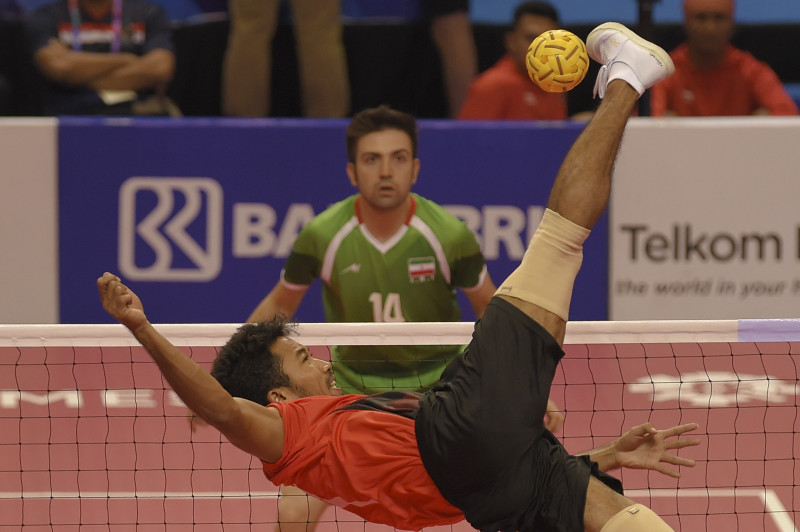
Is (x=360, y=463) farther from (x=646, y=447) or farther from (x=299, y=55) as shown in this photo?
(x=299, y=55)

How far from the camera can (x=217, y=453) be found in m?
7.20

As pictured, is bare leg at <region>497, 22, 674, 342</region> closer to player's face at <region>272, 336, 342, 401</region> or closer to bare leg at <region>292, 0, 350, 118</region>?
player's face at <region>272, 336, 342, 401</region>

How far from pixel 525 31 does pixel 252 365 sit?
5120 mm

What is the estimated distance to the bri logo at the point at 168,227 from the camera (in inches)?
350

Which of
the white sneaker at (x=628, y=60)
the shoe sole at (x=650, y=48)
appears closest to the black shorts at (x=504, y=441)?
the white sneaker at (x=628, y=60)

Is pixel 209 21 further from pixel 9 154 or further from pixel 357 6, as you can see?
pixel 9 154

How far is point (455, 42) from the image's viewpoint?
10.3 meters

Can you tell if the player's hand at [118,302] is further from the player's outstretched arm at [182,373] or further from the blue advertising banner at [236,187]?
the blue advertising banner at [236,187]

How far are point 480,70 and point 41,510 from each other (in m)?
5.72

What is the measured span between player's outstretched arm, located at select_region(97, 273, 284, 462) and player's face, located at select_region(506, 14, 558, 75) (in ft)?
18.3

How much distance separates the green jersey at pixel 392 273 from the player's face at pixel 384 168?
155 millimetres

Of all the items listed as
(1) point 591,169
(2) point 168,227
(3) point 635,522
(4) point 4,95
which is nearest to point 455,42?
(2) point 168,227

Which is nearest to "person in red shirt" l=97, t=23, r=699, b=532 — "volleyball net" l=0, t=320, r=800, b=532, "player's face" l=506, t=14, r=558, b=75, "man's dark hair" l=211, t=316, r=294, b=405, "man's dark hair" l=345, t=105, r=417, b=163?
"man's dark hair" l=211, t=316, r=294, b=405

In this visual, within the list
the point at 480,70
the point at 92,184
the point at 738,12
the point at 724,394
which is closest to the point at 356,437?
the point at 724,394
